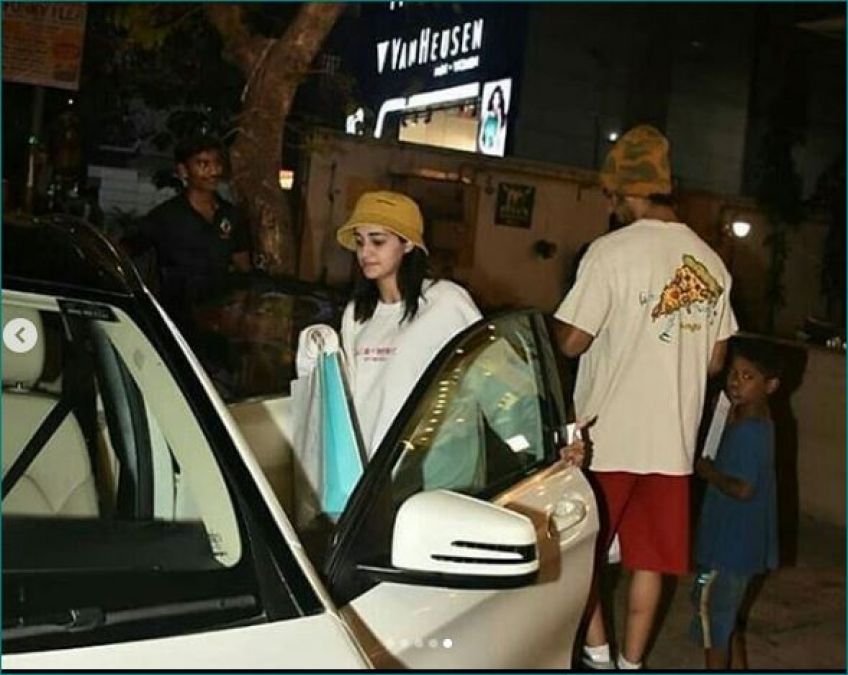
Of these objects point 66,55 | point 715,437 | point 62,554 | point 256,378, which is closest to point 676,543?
point 715,437

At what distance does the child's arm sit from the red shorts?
333mm

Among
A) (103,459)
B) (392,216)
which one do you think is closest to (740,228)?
(392,216)

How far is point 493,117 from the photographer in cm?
1241

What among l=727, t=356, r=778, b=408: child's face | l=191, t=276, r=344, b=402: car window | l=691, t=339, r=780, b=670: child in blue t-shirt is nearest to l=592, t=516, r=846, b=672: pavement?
l=691, t=339, r=780, b=670: child in blue t-shirt

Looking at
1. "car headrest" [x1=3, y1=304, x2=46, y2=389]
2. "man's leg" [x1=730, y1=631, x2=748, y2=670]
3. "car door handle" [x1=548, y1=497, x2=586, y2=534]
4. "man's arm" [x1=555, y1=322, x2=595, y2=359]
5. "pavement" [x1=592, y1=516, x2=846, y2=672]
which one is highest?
"man's arm" [x1=555, y1=322, x2=595, y2=359]

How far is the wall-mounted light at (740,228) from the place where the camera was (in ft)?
40.3

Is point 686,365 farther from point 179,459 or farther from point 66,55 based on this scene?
point 66,55

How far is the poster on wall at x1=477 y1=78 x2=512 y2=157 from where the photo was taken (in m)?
12.4

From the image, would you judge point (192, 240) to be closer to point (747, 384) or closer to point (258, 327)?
point (258, 327)

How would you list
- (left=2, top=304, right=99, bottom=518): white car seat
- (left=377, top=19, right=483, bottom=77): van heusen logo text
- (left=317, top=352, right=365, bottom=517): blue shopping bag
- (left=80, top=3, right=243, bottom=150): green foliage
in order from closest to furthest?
(left=2, top=304, right=99, bottom=518): white car seat < (left=317, top=352, right=365, bottom=517): blue shopping bag < (left=80, top=3, right=243, bottom=150): green foliage < (left=377, top=19, right=483, bottom=77): van heusen logo text

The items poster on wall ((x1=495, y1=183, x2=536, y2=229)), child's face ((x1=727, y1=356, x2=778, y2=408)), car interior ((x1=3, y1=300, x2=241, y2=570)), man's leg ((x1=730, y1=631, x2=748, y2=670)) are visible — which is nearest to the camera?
car interior ((x1=3, y1=300, x2=241, y2=570))

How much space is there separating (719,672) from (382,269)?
6.54 feet

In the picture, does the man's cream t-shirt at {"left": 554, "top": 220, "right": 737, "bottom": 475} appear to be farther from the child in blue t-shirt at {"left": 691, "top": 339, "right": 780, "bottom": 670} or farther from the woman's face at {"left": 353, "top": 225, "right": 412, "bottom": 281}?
the woman's face at {"left": 353, "top": 225, "right": 412, "bottom": 281}

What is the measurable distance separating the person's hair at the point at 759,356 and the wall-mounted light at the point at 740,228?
7.99 meters
